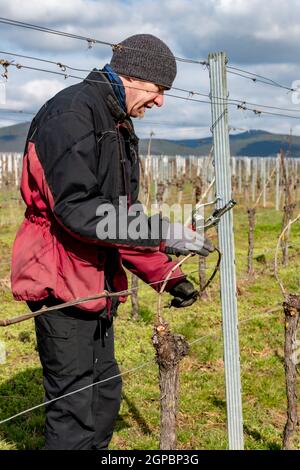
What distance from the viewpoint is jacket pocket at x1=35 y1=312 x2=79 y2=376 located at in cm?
247

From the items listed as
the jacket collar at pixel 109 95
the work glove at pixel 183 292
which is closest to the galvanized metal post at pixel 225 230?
the work glove at pixel 183 292

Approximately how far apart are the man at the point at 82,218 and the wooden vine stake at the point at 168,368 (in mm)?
300

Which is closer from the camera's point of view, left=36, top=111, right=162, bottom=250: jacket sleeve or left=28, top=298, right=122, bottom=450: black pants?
left=36, top=111, right=162, bottom=250: jacket sleeve

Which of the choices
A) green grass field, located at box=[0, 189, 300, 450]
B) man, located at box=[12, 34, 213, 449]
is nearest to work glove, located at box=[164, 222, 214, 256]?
man, located at box=[12, 34, 213, 449]

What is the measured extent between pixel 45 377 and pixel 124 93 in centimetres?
129

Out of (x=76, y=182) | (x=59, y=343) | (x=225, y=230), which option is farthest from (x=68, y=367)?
(x=225, y=230)

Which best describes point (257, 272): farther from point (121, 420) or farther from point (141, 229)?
point (141, 229)

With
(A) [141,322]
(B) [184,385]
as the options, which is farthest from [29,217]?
(A) [141,322]

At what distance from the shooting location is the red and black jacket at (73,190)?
7.29 feet

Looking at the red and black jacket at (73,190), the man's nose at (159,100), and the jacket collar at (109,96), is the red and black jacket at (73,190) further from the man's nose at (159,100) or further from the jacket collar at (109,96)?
the man's nose at (159,100)

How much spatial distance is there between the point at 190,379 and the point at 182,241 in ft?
9.07

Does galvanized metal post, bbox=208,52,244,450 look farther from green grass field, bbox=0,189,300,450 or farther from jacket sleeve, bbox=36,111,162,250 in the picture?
jacket sleeve, bbox=36,111,162,250

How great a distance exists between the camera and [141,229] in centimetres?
238

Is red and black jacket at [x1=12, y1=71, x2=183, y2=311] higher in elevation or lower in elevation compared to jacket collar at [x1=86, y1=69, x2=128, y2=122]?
lower
